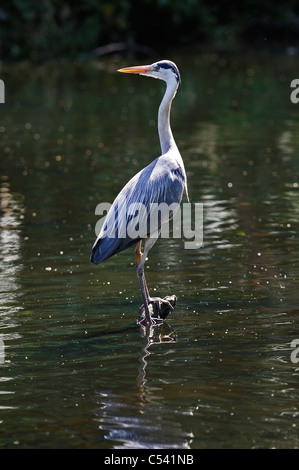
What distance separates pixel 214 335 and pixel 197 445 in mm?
1934

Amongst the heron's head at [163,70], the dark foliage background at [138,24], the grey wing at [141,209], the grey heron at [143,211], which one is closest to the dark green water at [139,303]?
the grey heron at [143,211]

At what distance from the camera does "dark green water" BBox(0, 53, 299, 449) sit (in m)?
5.71

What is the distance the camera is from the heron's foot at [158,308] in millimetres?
7656

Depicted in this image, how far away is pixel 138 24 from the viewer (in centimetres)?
3641

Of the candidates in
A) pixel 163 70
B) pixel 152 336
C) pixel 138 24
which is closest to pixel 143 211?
pixel 152 336

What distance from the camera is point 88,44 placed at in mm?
34125

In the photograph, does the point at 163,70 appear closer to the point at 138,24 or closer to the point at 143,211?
the point at 143,211

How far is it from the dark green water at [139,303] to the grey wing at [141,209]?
0.62m

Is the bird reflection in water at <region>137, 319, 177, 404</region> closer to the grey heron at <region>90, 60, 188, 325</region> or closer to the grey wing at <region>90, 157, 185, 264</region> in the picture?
the grey heron at <region>90, 60, 188, 325</region>

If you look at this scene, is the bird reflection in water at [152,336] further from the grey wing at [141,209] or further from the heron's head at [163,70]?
the heron's head at [163,70]

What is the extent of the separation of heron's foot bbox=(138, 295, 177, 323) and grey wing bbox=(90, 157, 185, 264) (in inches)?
19.6

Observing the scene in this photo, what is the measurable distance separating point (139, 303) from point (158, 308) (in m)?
0.53

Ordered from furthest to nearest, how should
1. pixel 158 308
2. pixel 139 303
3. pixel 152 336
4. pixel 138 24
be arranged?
1. pixel 138 24
2. pixel 139 303
3. pixel 158 308
4. pixel 152 336

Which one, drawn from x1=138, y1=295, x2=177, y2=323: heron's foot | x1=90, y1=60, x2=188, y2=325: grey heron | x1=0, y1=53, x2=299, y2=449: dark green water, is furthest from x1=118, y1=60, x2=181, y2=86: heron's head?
x1=138, y1=295, x2=177, y2=323: heron's foot
